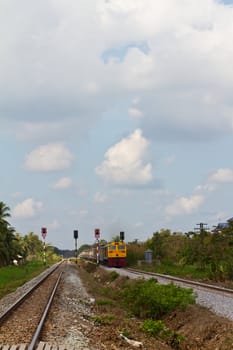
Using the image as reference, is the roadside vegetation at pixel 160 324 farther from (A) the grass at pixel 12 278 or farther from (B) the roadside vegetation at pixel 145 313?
(A) the grass at pixel 12 278

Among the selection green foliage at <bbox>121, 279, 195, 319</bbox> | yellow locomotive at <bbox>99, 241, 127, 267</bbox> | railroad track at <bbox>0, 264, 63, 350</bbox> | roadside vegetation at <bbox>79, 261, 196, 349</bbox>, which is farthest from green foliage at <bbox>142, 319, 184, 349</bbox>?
yellow locomotive at <bbox>99, 241, 127, 267</bbox>

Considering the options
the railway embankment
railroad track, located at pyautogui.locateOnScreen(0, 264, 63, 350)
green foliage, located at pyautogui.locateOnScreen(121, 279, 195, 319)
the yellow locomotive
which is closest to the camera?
railroad track, located at pyautogui.locateOnScreen(0, 264, 63, 350)

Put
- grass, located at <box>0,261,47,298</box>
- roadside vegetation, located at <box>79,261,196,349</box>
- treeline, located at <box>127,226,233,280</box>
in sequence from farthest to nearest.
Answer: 1. treeline, located at <box>127,226,233,280</box>
2. grass, located at <box>0,261,47,298</box>
3. roadside vegetation, located at <box>79,261,196,349</box>

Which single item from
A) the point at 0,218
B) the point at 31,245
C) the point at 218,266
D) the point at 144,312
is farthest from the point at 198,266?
the point at 31,245

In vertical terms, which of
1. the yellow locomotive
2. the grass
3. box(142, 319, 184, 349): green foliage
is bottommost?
box(142, 319, 184, 349): green foliage

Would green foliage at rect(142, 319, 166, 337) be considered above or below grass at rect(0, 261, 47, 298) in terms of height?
below

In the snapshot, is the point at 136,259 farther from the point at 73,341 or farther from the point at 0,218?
the point at 73,341

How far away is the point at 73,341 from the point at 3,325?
3.15 m

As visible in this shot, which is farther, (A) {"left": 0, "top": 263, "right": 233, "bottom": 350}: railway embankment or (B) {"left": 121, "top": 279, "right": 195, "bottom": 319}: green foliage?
(B) {"left": 121, "top": 279, "right": 195, "bottom": 319}: green foliage

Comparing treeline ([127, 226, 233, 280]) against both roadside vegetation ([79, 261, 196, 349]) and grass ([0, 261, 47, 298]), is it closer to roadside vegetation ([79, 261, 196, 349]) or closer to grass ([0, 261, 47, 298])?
roadside vegetation ([79, 261, 196, 349])

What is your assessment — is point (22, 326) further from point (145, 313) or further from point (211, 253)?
point (211, 253)

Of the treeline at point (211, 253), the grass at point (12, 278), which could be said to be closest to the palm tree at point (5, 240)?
the grass at point (12, 278)

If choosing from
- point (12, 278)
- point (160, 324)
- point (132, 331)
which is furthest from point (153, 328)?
point (12, 278)

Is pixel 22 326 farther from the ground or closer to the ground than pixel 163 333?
farther from the ground
